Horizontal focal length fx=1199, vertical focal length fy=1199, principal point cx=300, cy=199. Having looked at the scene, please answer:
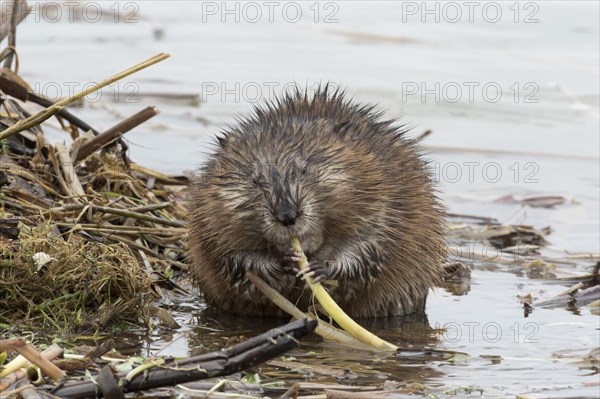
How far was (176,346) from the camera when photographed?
569cm

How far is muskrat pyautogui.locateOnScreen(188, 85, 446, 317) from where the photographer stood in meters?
5.89

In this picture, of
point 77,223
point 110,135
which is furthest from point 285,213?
point 110,135

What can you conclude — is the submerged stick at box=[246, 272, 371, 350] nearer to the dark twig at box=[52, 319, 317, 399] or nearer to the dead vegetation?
the dead vegetation

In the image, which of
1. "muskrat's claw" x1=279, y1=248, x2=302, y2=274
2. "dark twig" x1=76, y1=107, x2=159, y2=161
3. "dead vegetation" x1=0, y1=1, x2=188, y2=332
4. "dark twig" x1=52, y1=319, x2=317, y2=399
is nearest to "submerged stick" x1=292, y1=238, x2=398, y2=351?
"muskrat's claw" x1=279, y1=248, x2=302, y2=274

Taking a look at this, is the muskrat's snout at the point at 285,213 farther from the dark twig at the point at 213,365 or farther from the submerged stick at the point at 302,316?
the dark twig at the point at 213,365

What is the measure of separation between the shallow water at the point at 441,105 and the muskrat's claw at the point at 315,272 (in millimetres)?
313

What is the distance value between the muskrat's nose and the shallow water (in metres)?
0.62

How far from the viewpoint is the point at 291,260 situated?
19.2 ft

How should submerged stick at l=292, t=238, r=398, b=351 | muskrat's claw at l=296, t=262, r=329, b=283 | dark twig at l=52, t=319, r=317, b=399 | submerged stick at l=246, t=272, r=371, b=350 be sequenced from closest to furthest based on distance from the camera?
dark twig at l=52, t=319, r=317, b=399
submerged stick at l=292, t=238, r=398, b=351
submerged stick at l=246, t=272, r=371, b=350
muskrat's claw at l=296, t=262, r=329, b=283

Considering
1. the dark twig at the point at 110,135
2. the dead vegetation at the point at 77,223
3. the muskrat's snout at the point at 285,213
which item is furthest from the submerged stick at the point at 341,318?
the dark twig at the point at 110,135

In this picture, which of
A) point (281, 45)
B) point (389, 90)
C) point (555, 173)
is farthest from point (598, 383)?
point (281, 45)

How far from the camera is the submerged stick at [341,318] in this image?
556 cm

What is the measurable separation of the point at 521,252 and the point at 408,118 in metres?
4.07

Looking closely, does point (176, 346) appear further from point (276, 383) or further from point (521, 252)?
point (521, 252)
